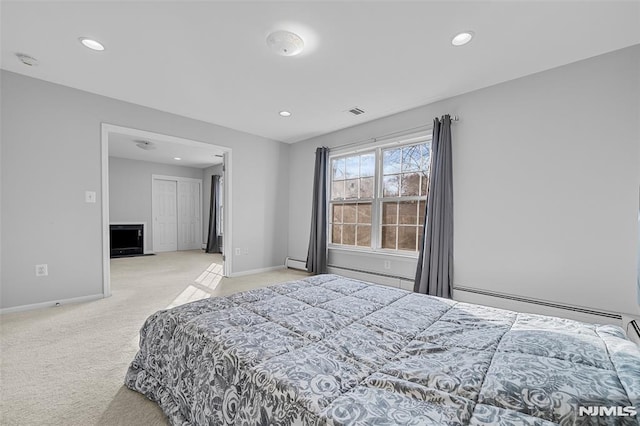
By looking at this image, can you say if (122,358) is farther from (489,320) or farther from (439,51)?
(439,51)

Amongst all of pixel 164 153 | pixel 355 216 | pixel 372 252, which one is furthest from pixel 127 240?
pixel 372 252

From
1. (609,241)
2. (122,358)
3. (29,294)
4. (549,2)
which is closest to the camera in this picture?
(549,2)

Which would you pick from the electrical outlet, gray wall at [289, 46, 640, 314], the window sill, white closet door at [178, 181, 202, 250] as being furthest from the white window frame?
white closet door at [178, 181, 202, 250]

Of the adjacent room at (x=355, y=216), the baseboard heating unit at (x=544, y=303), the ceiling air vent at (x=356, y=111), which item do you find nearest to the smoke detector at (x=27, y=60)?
the adjacent room at (x=355, y=216)

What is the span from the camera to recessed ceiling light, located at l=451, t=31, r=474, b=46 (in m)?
2.04

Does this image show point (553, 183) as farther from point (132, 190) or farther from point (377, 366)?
point (132, 190)

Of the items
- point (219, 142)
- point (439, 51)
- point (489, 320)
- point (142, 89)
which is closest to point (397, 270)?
point (489, 320)

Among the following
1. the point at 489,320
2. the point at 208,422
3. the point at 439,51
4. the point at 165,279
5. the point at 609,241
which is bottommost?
the point at 165,279

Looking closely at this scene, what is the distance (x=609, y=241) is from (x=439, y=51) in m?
2.15

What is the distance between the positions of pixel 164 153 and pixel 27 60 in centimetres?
385

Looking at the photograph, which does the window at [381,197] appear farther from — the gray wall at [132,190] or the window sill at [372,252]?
the gray wall at [132,190]

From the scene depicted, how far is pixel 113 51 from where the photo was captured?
233 cm

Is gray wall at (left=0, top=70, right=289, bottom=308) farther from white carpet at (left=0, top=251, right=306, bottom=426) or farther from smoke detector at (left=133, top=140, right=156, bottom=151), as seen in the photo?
smoke detector at (left=133, top=140, right=156, bottom=151)

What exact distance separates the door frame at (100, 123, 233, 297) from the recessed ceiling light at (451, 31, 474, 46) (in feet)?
11.3
